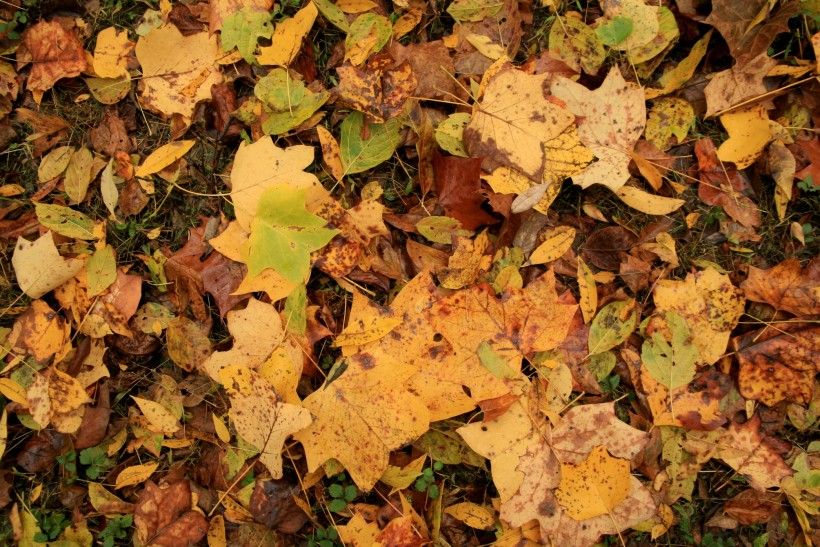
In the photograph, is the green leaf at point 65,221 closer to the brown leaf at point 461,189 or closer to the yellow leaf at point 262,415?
the yellow leaf at point 262,415

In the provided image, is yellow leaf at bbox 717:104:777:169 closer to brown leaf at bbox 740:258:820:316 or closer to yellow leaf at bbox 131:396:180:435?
brown leaf at bbox 740:258:820:316

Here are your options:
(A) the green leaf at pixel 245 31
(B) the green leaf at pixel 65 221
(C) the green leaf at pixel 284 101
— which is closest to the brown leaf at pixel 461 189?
(C) the green leaf at pixel 284 101

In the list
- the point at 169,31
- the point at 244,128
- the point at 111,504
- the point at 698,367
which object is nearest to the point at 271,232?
the point at 244,128

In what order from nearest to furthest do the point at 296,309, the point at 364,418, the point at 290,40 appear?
the point at 364,418 → the point at 296,309 → the point at 290,40

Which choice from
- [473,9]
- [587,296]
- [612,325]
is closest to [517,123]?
[473,9]

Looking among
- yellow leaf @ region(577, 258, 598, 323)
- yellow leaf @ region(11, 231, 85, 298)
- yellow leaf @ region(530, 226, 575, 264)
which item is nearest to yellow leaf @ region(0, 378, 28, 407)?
yellow leaf @ region(11, 231, 85, 298)

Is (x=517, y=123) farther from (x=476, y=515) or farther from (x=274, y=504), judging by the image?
(x=274, y=504)
